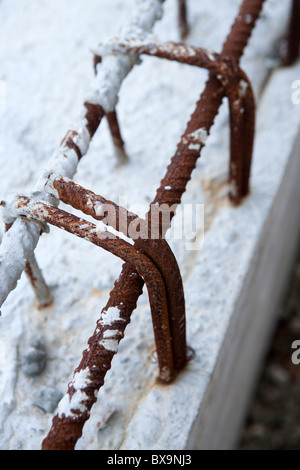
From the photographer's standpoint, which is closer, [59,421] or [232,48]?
[59,421]

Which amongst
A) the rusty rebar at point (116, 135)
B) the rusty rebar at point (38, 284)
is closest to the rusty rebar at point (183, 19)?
the rusty rebar at point (116, 135)

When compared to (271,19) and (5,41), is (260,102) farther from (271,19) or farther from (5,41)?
(5,41)

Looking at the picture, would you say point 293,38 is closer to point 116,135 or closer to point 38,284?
point 116,135

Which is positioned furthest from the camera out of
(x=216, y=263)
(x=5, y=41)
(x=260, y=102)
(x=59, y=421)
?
(x=5, y=41)

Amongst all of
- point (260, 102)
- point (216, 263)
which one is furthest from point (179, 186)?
point (260, 102)

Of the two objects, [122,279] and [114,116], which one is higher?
[114,116]

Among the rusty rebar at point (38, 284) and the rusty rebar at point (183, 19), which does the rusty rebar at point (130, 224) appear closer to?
the rusty rebar at point (38, 284)

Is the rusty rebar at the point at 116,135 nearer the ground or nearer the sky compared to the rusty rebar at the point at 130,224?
nearer the sky
